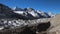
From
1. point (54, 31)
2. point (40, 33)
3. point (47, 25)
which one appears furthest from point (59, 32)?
point (47, 25)

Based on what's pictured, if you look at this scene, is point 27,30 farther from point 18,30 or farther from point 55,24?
point 55,24

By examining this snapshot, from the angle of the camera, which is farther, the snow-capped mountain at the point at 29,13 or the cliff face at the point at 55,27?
the snow-capped mountain at the point at 29,13

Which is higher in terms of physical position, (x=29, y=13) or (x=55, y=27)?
(x=29, y=13)

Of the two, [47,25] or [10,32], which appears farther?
[47,25]

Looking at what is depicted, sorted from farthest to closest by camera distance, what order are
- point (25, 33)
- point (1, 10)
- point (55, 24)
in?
point (1, 10)
point (55, 24)
point (25, 33)

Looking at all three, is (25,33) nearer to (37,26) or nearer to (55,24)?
(37,26)

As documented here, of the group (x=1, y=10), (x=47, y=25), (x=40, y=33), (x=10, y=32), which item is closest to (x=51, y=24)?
(x=47, y=25)

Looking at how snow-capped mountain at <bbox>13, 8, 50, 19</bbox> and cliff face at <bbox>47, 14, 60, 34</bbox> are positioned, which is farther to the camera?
snow-capped mountain at <bbox>13, 8, 50, 19</bbox>

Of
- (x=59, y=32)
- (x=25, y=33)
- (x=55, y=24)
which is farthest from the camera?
(x=55, y=24)

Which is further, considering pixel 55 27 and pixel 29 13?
pixel 29 13
